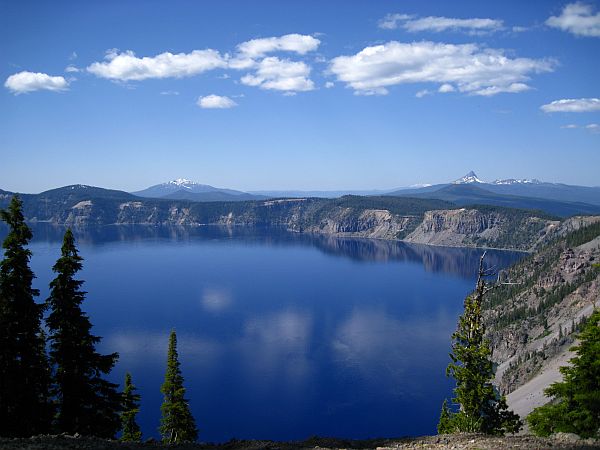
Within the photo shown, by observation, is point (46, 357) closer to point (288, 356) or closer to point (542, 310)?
point (288, 356)

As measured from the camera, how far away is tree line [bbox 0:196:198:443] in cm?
2275

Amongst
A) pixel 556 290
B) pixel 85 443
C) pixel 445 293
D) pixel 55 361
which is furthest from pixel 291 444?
pixel 445 293

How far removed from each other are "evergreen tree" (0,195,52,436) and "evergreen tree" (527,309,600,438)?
2692cm

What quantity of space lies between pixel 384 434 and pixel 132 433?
5190cm

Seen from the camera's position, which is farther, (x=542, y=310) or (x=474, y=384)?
(x=542, y=310)

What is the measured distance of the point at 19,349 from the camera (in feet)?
75.8

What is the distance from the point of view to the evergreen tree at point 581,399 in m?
24.1

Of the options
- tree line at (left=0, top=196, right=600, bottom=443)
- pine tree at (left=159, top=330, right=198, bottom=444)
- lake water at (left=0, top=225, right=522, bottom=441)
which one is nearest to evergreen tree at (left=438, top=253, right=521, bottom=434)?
tree line at (left=0, top=196, right=600, bottom=443)

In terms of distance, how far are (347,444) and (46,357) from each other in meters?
16.6

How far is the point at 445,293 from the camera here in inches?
7795

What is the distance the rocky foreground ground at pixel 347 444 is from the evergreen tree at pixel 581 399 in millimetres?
3707

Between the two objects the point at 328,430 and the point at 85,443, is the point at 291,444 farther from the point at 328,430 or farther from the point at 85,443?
the point at 328,430

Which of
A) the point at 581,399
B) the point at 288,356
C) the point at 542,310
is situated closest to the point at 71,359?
the point at 581,399

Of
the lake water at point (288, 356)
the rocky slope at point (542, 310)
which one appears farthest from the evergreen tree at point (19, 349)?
the rocky slope at point (542, 310)
